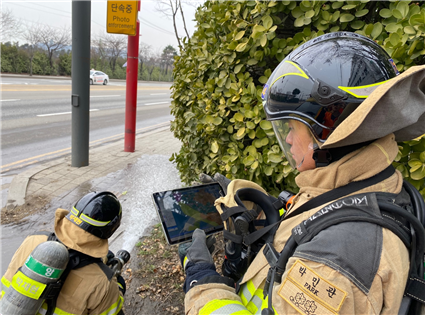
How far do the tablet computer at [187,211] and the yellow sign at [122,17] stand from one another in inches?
224

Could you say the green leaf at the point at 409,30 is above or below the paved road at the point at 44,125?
above

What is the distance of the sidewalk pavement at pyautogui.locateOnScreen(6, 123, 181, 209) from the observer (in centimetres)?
482

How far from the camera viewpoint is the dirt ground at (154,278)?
2.77 metres

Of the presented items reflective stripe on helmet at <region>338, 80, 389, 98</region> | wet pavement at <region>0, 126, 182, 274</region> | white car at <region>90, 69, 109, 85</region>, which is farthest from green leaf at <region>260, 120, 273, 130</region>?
white car at <region>90, 69, 109, 85</region>

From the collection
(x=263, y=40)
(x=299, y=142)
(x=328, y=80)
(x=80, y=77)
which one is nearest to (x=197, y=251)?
(x=299, y=142)

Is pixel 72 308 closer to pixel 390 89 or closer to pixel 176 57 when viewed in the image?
pixel 390 89

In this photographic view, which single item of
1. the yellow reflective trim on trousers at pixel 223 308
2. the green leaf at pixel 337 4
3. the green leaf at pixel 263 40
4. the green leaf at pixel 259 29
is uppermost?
the green leaf at pixel 337 4


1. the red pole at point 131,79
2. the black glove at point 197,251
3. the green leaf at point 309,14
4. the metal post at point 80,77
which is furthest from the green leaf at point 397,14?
the red pole at point 131,79

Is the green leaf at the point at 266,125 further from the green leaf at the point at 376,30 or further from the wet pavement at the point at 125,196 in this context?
the wet pavement at the point at 125,196

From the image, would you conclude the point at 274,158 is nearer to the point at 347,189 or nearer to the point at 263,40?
the point at 263,40

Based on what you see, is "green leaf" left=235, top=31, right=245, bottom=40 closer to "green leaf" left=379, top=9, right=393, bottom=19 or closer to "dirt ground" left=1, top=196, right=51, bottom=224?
"green leaf" left=379, top=9, right=393, bottom=19

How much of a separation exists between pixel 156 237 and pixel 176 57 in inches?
95.4

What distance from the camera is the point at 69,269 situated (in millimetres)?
1811

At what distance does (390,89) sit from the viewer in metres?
1.01
